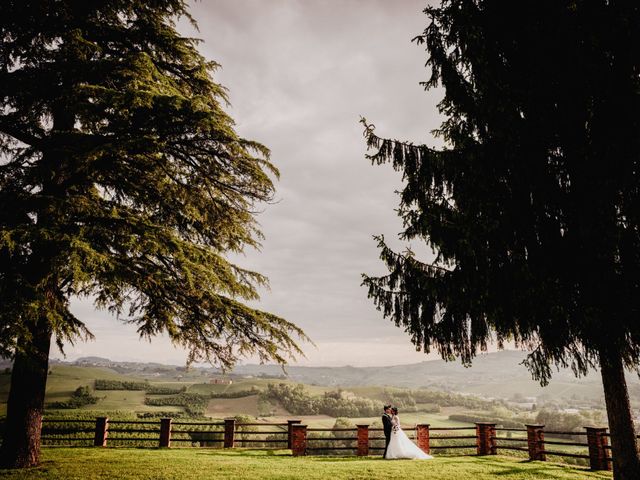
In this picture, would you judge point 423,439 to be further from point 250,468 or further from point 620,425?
point 620,425

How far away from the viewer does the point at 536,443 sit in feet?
41.9

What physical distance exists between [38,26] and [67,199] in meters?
4.65

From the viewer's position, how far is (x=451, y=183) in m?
7.64

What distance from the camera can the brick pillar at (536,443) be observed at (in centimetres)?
1266

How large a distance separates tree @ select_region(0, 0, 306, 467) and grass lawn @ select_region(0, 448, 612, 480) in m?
1.41

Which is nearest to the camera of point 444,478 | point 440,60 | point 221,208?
point 440,60

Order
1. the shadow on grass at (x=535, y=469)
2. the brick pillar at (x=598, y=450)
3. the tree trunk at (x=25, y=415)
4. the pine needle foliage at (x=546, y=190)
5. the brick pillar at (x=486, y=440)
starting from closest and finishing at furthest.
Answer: the pine needle foliage at (x=546, y=190) → the tree trunk at (x=25, y=415) → the shadow on grass at (x=535, y=469) → the brick pillar at (x=598, y=450) → the brick pillar at (x=486, y=440)

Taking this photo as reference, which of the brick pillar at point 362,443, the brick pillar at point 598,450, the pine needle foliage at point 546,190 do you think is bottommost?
the brick pillar at point 362,443

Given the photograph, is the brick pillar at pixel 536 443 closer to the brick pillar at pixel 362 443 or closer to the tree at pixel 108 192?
the brick pillar at pixel 362 443

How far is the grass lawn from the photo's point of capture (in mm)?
9242

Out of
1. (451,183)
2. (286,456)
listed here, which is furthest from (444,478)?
(451,183)

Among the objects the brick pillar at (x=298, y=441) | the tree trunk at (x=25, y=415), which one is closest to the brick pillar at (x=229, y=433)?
the brick pillar at (x=298, y=441)

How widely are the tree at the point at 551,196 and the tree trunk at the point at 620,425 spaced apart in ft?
0.06

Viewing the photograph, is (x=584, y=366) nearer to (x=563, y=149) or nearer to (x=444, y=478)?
(x=563, y=149)
